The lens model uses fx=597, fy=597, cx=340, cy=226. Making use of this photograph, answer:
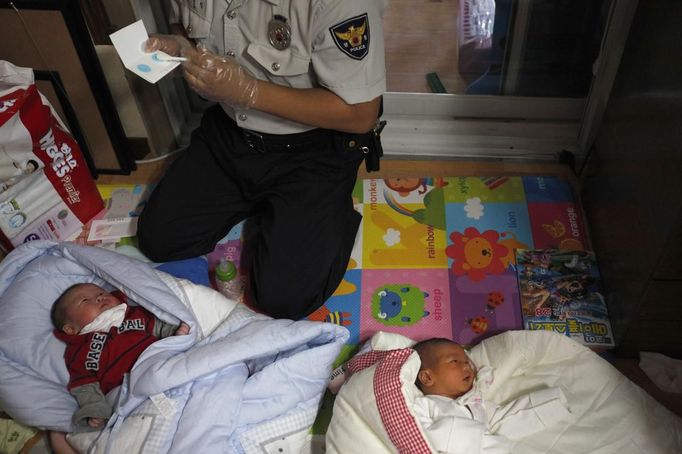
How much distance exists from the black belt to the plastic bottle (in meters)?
0.29

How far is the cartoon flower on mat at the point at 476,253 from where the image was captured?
1.49 meters

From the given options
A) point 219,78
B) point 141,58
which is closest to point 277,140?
point 219,78

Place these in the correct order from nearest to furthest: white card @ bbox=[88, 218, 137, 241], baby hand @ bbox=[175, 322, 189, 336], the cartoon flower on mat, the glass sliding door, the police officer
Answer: the police officer, baby hand @ bbox=[175, 322, 189, 336], the cartoon flower on mat, white card @ bbox=[88, 218, 137, 241], the glass sliding door

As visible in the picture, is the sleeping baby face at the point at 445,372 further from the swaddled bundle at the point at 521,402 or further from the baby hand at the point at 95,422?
the baby hand at the point at 95,422

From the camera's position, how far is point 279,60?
123 centimetres

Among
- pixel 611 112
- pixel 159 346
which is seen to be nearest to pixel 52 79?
pixel 159 346

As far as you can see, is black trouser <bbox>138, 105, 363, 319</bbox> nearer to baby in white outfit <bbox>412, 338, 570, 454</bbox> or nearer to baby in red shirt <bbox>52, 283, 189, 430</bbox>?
baby in red shirt <bbox>52, 283, 189, 430</bbox>

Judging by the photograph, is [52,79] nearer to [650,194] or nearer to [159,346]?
[159,346]

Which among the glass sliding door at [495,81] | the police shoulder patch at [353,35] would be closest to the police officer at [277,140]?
the police shoulder patch at [353,35]

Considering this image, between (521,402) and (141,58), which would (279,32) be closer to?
(141,58)

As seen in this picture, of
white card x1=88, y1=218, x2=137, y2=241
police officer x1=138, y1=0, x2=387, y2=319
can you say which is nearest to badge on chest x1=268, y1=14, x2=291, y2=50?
police officer x1=138, y1=0, x2=387, y2=319

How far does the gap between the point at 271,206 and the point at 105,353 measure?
0.50 metres

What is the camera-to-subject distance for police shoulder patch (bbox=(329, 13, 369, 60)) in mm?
1129

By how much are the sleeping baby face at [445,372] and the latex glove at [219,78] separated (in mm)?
616
